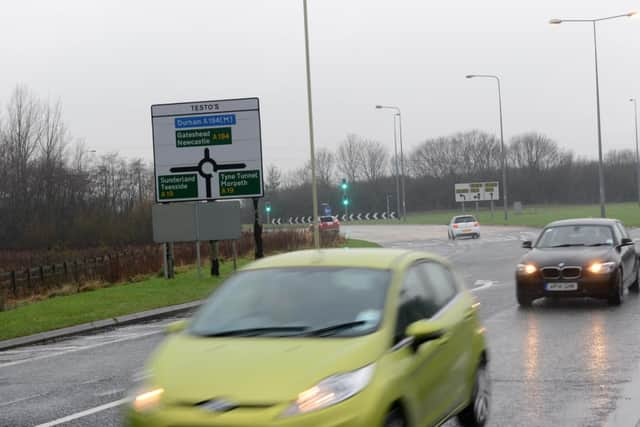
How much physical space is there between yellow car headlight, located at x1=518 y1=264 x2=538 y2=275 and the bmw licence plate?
1.11 feet

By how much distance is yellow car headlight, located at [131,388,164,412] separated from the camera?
5.03 metres

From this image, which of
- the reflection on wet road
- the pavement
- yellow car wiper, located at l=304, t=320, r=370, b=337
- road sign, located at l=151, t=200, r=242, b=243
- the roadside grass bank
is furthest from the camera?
road sign, located at l=151, t=200, r=242, b=243

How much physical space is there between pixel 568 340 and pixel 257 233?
16.5m

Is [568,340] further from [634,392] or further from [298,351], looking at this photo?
[298,351]

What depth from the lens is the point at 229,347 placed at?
545cm

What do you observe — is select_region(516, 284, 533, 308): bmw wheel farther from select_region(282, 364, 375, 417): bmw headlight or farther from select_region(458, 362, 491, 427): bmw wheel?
select_region(282, 364, 375, 417): bmw headlight

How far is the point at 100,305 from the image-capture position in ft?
62.2

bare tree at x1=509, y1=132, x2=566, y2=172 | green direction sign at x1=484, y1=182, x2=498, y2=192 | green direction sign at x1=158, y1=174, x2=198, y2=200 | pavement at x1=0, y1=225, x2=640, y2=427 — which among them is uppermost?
bare tree at x1=509, y1=132, x2=566, y2=172

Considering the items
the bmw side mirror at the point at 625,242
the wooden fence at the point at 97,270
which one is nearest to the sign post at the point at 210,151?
the wooden fence at the point at 97,270

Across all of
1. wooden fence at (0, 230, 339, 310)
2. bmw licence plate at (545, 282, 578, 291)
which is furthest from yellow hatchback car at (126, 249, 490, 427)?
wooden fence at (0, 230, 339, 310)

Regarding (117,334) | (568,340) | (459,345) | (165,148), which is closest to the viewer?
(459,345)

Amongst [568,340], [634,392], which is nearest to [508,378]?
[634,392]

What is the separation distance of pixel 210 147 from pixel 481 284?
26.9 feet

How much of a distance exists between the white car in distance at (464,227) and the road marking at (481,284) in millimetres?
30417
